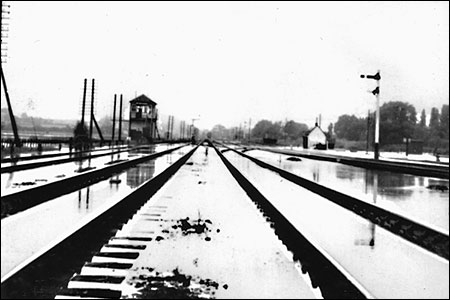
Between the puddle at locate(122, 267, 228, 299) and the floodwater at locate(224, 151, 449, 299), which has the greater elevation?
the floodwater at locate(224, 151, 449, 299)

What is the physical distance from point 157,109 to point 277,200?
113233 mm

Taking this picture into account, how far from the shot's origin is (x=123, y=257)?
634 cm

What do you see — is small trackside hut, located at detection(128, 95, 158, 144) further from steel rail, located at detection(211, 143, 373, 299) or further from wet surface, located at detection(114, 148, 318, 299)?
steel rail, located at detection(211, 143, 373, 299)

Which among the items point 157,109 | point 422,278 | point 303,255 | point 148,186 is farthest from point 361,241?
point 157,109

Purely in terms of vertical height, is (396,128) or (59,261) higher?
(396,128)

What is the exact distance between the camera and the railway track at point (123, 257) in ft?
15.7

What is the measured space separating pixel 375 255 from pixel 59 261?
14.7 feet

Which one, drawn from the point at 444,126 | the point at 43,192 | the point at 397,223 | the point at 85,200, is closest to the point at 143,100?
the point at 444,126

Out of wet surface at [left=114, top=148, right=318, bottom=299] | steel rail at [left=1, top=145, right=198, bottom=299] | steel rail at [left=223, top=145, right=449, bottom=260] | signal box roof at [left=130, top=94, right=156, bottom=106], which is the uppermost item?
signal box roof at [left=130, top=94, right=156, bottom=106]

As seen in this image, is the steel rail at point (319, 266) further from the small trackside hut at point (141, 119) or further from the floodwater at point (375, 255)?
the small trackside hut at point (141, 119)

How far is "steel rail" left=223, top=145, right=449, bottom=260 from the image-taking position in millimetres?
6121

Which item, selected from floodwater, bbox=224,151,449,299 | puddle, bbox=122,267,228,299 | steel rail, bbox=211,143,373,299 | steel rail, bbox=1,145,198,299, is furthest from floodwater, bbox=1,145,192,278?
floodwater, bbox=224,151,449,299

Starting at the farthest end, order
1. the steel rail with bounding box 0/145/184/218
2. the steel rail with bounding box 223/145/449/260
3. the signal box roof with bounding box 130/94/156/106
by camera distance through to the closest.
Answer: the signal box roof with bounding box 130/94/156/106 → the steel rail with bounding box 0/145/184/218 → the steel rail with bounding box 223/145/449/260

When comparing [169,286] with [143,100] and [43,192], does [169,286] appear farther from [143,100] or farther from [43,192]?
[143,100]
